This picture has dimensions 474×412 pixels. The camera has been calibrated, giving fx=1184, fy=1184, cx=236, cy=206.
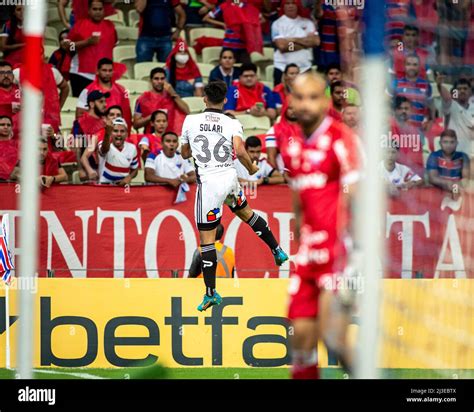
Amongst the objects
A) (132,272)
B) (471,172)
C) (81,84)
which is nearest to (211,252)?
(132,272)

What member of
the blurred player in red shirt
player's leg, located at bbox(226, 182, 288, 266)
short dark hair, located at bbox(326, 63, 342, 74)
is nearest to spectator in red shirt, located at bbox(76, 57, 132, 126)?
short dark hair, located at bbox(326, 63, 342, 74)

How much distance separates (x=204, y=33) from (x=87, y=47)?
184 cm

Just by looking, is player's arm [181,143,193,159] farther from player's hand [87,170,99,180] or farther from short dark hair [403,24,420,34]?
short dark hair [403,24,420,34]

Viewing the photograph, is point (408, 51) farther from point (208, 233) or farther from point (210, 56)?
point (210, 56)

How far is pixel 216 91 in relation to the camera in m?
10.2

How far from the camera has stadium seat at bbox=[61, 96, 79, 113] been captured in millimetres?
14637

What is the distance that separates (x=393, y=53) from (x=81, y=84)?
8053mm

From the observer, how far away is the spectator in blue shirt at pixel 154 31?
15312 millimetres

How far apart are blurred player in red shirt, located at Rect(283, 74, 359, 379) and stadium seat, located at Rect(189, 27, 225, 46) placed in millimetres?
9508

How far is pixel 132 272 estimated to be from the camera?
12398 mm

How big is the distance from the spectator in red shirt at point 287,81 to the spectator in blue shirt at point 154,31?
5.25 ft

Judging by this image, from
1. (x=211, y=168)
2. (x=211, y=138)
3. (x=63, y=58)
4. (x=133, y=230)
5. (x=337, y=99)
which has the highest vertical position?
(x=63, y=58)

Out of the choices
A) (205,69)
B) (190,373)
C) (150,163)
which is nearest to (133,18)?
(205,69)
